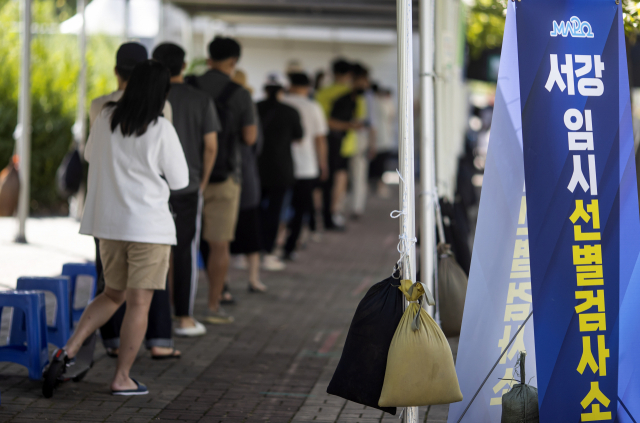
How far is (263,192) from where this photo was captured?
9078mm

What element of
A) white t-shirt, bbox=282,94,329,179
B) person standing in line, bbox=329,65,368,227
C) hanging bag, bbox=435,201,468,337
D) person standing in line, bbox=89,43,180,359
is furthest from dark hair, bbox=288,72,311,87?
hanging bag, bbox=435,201,468,337

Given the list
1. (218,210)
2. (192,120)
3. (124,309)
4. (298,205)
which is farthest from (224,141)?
(298,205)

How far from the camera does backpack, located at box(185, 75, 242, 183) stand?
6.43 meters

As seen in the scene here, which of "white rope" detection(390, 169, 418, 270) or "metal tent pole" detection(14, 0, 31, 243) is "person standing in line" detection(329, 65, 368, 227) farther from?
"white rope" detection(390, 169, 418, 270)

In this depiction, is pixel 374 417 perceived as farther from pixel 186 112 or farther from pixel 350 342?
pixel 186 112

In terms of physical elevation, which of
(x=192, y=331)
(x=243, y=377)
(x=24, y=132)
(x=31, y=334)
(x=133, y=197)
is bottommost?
(x=243, y=377)

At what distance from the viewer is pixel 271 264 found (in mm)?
9250

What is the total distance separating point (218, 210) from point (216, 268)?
49 centimetres

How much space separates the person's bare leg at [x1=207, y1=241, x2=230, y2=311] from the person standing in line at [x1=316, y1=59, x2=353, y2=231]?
5148 mm

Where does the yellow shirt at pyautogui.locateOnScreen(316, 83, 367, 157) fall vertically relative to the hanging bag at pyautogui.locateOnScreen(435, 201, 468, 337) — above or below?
above

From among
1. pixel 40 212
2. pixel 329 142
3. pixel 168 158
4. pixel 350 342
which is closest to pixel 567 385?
pixel 350 342

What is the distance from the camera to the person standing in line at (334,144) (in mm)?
11969

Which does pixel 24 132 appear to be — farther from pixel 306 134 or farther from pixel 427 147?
pixel 427 147

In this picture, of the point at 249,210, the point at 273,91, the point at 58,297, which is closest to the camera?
the point at 58,297
